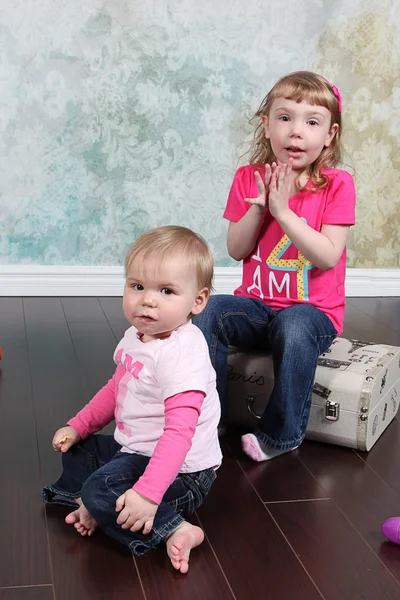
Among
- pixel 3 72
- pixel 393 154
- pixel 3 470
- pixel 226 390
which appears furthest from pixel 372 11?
pixel 3 470

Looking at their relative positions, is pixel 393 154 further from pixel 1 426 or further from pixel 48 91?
pixel 1 426

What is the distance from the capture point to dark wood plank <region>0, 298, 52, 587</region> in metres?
1.25

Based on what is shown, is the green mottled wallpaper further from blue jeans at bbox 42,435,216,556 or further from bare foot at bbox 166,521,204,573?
bare foot at bbox 166,521,204,573

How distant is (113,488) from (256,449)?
0.44m

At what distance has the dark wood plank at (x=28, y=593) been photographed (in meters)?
1.17

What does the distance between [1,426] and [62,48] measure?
1.38m

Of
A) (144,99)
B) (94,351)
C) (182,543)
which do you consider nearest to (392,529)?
(182,543)

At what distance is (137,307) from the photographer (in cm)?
131

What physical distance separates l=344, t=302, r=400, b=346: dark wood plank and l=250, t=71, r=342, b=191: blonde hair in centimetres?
88

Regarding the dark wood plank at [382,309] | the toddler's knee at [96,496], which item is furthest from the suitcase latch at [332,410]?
the dark wood plank at [382,309]

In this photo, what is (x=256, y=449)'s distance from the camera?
5.49 feet

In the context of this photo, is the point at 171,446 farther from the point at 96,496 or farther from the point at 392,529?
the point at 392,529

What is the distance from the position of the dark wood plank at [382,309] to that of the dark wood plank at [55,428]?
96cm

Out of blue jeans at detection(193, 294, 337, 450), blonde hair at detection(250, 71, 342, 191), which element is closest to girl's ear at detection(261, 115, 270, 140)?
blonde hair at detection(250, 71, 342, 191)
